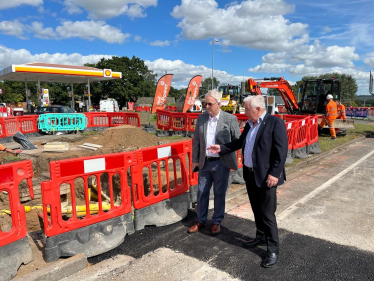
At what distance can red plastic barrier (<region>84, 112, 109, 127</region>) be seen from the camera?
18.2 m

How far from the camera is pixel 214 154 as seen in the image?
3.94 meters

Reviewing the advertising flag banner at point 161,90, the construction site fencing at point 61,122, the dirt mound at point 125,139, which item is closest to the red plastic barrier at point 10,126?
the construction site fencing at point 61,122

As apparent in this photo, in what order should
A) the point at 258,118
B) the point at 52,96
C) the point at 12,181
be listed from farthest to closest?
the point at 52,96 → the point at 258,118 → the point at 12,181

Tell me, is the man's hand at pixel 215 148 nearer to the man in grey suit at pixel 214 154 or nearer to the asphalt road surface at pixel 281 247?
the man in grey suit at pixel 214 154

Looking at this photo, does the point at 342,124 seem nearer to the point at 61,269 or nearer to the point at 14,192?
the point at 61,269

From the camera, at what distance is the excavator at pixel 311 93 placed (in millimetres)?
15281

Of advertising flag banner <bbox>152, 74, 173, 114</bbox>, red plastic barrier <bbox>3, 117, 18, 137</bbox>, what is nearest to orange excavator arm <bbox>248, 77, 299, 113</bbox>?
advertising flag banner <bbox>152, 74, 173, 114</bbox>

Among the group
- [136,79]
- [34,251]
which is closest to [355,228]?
[34,251]

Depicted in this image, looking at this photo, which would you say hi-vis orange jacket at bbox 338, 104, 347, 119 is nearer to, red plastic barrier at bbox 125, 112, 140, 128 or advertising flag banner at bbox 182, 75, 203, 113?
advertising flag banner at bbox 182, 75, 203, 113

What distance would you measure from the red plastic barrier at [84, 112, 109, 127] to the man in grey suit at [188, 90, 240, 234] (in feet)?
50.9

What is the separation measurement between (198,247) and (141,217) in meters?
1.00

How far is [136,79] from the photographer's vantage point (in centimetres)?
6675

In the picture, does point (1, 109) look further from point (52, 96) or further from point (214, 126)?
point (52, 96)

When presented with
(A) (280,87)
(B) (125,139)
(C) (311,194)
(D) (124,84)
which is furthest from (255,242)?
(D) (124,84)
